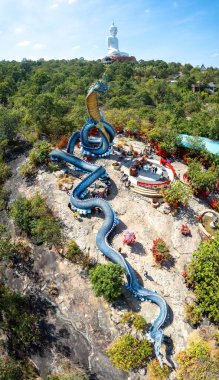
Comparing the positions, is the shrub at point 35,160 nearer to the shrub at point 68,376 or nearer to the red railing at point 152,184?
the red railing at point 152,184

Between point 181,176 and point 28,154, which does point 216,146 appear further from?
point 28,154

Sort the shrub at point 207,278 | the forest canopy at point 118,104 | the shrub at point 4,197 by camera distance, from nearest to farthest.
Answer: the shrub at point 207,278 → the shrub at point 4,197 → the forest canopy at point 118,104

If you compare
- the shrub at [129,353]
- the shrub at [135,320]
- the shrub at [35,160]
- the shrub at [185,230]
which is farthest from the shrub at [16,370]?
the shrub at [35,160]

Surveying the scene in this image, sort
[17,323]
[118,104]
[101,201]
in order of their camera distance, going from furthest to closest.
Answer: [118,104], [101,201], [17,323]

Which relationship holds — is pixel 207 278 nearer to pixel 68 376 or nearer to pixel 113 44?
pixel 68 376

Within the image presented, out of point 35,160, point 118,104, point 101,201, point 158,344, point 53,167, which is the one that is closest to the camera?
point 158,344

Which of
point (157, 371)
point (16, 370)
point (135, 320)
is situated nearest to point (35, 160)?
point (135, 320)

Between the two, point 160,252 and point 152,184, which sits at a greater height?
point 152,184
